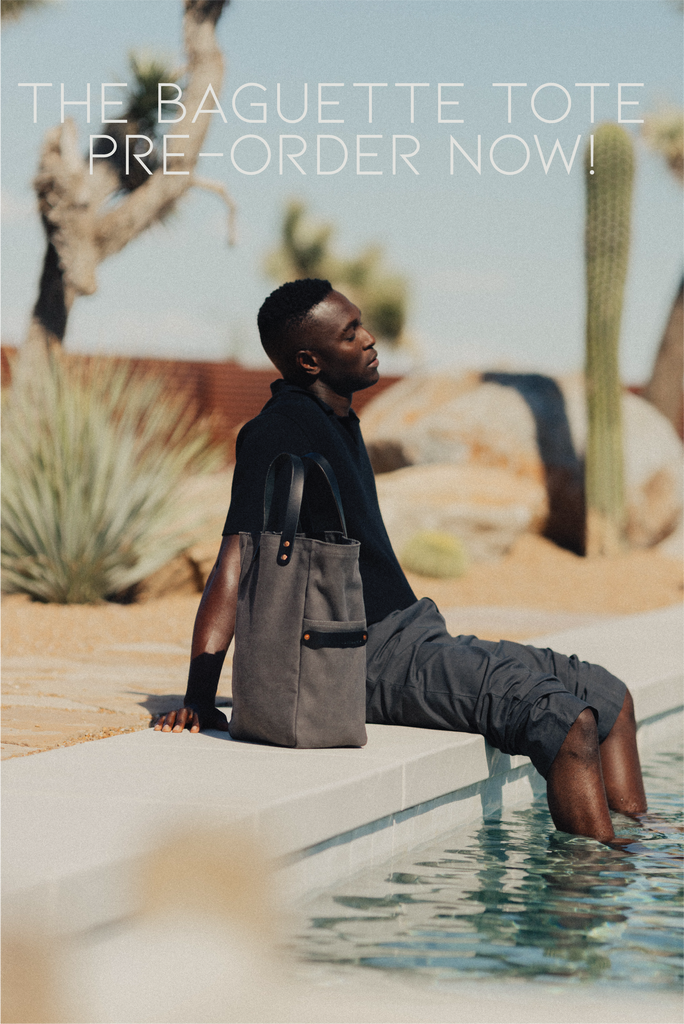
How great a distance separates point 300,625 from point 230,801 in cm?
60

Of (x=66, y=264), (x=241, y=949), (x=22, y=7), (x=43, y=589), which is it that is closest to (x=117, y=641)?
(x=43, y=589)

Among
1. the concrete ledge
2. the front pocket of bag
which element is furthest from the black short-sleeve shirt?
the concrete ledge

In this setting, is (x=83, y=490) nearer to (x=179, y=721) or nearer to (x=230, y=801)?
(x=179, y=721)

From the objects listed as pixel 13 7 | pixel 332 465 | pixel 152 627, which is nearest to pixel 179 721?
pixel 332 465

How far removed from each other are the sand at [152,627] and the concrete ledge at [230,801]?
679mm

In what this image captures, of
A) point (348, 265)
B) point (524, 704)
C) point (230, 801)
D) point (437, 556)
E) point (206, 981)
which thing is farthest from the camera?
point (348, 265)

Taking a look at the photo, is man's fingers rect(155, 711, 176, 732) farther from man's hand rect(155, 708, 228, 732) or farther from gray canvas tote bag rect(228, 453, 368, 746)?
gray canvas tote bag rect(228, 453, 368, 746)

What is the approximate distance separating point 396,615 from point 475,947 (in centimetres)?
127

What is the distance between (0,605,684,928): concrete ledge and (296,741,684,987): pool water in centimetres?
9

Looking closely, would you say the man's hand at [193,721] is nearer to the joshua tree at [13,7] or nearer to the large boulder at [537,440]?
the large boulder at [537,440]

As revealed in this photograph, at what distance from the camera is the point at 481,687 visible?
3662 mm

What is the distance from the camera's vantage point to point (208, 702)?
3898mm

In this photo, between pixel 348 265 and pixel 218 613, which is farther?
pixel 348 265

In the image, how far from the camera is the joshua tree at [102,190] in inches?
453
